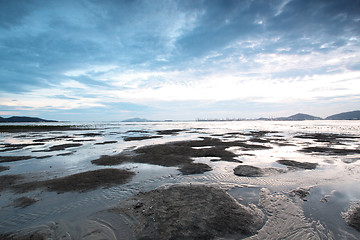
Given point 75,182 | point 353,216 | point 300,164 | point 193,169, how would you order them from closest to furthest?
point 353,216 → point 75,182 → point 193,169 → point 300,164

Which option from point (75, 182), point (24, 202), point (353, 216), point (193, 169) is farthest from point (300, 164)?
point (24, 202)

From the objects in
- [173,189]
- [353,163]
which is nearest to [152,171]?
[173,189]

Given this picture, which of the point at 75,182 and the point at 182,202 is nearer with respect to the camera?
the point at 182,202

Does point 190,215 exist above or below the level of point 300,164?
above

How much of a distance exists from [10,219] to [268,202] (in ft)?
37.1

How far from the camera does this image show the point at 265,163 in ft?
53.3

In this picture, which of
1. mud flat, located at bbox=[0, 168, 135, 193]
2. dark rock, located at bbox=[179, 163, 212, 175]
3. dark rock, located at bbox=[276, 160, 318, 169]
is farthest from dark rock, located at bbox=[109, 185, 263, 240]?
dark rock, located at bbox=[276, 160, 318, 169]

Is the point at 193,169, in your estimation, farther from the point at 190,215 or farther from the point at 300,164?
the point at 300,164

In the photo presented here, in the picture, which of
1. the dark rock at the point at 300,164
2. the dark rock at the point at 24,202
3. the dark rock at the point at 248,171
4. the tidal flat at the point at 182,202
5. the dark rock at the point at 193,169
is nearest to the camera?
the tidal flat at the point at 182,202

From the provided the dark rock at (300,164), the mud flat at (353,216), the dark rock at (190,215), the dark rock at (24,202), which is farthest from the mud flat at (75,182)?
the dark rock at (300,164)

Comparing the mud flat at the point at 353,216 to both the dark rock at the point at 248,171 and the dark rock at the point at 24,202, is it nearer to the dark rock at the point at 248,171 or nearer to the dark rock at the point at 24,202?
the dark rock at the point at 248,171

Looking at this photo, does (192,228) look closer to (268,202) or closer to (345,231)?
(268,202)

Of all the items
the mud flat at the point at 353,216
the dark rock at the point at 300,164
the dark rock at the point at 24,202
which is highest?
the dark rock at the point at 24,202

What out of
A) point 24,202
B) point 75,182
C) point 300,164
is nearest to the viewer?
point 24,202
